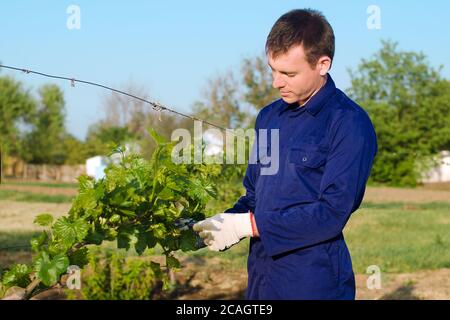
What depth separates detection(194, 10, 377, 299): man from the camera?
97.1 inches

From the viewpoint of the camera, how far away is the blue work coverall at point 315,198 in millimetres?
2463

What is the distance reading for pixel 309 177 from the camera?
2.56 m

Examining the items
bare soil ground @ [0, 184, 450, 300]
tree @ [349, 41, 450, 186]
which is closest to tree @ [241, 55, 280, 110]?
tree @ [349, 41, 450, 186]

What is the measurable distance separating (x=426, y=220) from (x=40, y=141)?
39888mm

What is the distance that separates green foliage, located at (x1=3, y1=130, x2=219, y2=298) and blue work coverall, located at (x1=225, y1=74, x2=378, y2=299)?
43 centimetres

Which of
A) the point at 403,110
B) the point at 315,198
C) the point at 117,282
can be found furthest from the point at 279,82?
the point at 403,110

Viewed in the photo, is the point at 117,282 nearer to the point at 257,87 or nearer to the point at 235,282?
the point at 235,282

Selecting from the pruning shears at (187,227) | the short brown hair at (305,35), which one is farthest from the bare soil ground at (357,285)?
the short brown hair at (305,35)

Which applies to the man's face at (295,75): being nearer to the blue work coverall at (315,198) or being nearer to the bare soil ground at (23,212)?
the blue work coverall at (315,198)

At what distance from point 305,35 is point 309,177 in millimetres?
488

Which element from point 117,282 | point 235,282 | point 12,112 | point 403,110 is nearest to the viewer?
point 117,282

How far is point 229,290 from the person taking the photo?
7.89m
